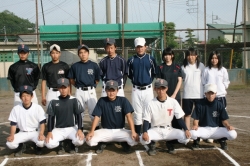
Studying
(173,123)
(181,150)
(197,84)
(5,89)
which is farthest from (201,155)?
(5,89)

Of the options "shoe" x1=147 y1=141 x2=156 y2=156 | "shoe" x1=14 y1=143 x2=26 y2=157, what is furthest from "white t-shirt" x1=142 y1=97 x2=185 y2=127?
"shoe" x1=14 y1=143 x2=26 y2=157

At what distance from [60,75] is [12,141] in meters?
1.59

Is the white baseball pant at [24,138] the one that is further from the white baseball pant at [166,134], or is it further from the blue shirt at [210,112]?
the blue shirt at [210,112]

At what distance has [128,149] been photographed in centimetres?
561

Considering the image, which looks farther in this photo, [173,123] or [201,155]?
[173,123]

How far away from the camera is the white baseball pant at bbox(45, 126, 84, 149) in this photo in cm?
539

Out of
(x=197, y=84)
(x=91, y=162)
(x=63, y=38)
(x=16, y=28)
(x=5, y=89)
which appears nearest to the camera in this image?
(x=91, y=162)

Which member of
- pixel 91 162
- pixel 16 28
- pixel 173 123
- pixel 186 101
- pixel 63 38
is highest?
pixel 16 28

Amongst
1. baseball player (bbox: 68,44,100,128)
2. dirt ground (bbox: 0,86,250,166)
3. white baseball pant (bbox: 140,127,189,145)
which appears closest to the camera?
dirt ground (bbox: 0,86,250,166)

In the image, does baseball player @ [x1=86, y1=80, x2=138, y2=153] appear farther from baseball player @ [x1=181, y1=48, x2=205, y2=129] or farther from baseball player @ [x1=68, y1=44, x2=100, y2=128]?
baseball player @ [x1=181, y1=48, x2=205, y2=129]

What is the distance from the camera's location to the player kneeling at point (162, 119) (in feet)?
17.6

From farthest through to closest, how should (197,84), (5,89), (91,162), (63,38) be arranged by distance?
(63,38) < (5,89) < (197,84) < (91,162)

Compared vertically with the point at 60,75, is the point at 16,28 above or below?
above

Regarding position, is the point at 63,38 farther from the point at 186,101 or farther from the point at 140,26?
the point at 186,101
